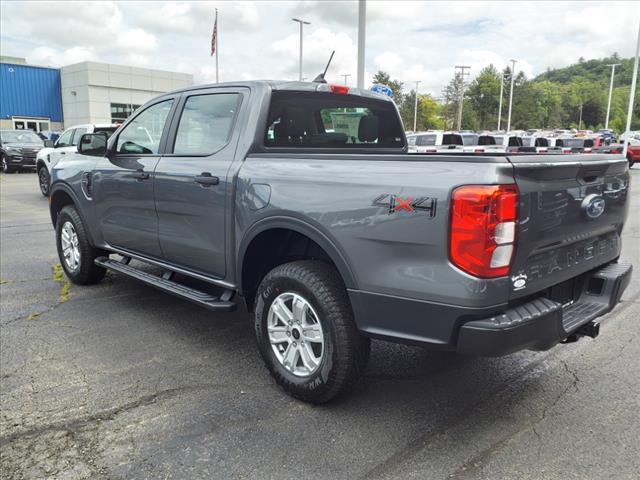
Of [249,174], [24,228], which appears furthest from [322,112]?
[24,228]

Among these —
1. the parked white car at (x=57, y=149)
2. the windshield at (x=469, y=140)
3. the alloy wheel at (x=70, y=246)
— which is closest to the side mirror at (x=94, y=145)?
the alloy wheel at (x=70, y=246)

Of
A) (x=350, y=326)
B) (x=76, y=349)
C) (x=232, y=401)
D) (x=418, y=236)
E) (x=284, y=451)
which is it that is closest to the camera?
(x=418, y=236)

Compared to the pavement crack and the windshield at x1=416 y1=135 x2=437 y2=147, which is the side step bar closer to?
the pavement crack

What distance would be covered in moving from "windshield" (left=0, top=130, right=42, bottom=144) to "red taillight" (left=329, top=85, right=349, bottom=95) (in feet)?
65.7

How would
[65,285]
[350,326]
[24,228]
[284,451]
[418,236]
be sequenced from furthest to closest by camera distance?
[24,228]
[65,285]
[350,326]
[284,451]
[418,236]

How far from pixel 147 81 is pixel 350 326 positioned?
162 ft

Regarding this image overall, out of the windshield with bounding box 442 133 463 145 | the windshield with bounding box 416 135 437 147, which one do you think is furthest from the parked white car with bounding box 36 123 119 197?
the windshield with bounding box 442 133 463 145

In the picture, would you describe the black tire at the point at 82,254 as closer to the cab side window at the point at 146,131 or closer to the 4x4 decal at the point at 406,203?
the cab side window at the point at 146,131

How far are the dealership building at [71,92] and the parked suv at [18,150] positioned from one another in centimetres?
2481

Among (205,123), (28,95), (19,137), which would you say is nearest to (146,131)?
(205,123)

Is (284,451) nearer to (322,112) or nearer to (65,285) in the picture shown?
(322,112)

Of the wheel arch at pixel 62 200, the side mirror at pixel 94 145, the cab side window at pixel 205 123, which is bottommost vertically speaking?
the wheel arch at pixel 62 200

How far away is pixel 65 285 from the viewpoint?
5.80 metres

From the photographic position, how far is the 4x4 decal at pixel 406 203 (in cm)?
251
